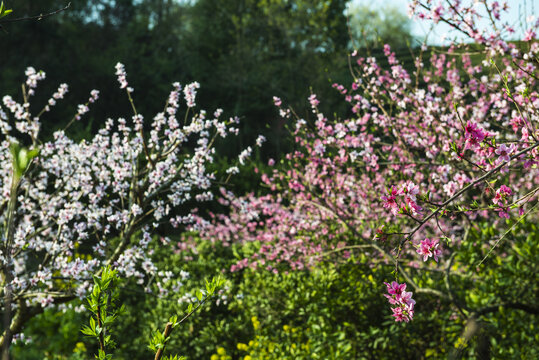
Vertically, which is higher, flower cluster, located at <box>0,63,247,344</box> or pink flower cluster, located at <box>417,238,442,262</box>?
flower cluster, located at <box>0,63,247,344</box>

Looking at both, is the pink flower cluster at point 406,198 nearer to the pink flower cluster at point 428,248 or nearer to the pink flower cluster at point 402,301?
the pink flower cluster at point 428,248

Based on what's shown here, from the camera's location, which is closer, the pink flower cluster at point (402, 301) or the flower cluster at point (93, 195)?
the pink flower cluster at point (402, 301)

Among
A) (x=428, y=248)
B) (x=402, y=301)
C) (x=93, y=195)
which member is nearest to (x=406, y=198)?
(x=428, y=248)

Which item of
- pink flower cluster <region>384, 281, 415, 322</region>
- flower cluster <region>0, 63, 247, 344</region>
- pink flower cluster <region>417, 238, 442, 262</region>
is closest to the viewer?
pink flower cluster <region>384, 281, 415, 322</region>

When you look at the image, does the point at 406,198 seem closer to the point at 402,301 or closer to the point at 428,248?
the point at 428,248

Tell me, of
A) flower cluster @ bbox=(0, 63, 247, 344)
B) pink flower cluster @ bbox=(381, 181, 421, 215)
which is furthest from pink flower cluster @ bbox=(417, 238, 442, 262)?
flower cluster @ bbox=(0, 63, 247, 344)

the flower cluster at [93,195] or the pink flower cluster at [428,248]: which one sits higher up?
the flower cluster at [93,195]

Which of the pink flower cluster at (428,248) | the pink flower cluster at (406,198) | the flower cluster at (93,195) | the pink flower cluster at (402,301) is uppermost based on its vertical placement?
the flower cluster at (93,195)

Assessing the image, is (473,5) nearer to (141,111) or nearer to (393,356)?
(393,356)

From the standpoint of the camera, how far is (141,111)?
21703mm

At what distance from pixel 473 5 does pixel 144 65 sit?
18613 millimetres

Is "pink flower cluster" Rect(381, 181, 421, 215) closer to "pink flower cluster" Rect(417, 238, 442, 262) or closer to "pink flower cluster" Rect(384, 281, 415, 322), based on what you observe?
"pink flower cluster" Rect(417, 238, 442, 262)

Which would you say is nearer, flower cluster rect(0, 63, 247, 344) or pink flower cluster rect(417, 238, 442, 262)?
pink flower cluster rect(417, 238, 442, 262)

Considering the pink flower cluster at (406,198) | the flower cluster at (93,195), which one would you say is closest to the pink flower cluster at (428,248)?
the pink flower cluster at (406,198)
